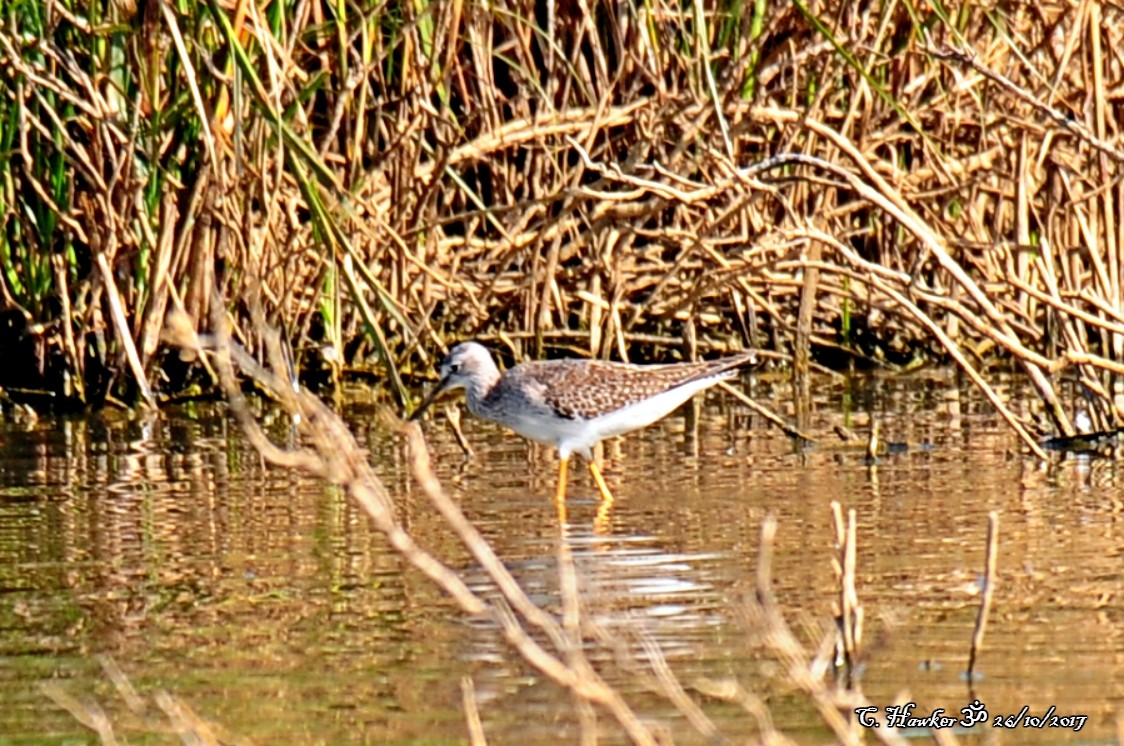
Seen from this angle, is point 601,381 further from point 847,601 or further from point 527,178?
Result: point 847,601

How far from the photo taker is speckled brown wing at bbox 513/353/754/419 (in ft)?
28.5

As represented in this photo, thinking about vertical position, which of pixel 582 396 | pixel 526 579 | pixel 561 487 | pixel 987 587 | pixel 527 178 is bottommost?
pixel 526 579

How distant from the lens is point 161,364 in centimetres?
1102

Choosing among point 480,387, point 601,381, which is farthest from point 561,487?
point 480,387

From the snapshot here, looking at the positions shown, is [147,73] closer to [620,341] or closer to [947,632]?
[620,341]

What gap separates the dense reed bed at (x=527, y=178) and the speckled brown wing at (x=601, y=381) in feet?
1.34

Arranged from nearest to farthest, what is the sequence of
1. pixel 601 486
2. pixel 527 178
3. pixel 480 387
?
pixel 601 486 < pixel 480 387 < pixel 527 178

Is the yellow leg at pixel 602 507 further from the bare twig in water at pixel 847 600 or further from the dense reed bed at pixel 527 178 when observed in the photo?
the bare twig in water at pixel 847 600

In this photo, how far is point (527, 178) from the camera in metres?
11.1

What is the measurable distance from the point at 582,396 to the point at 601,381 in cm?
14

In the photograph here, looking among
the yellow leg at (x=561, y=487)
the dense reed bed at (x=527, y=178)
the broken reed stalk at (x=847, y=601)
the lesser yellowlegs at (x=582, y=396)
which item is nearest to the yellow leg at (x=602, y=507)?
the yellow leg at (x=561, y=487)

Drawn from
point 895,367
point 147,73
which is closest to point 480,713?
point 147,73

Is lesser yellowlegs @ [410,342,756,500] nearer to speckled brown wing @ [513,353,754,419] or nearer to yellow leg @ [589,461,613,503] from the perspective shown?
speckled brown wing @ [513,353,754,419]

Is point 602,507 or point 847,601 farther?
point 602,507
